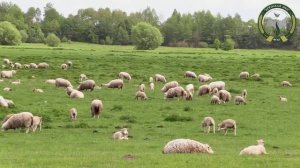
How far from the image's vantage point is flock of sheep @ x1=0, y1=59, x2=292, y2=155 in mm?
17000

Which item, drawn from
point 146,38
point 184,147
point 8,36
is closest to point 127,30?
point 146,38

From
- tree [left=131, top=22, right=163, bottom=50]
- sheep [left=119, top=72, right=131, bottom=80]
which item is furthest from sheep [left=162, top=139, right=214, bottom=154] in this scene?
tree [left=131, top=22, right=163, bottom=50]

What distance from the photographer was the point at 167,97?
119 feet

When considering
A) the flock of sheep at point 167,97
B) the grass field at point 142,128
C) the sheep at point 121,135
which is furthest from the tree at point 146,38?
the sheep at point 121,135

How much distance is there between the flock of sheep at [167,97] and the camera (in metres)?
17.0

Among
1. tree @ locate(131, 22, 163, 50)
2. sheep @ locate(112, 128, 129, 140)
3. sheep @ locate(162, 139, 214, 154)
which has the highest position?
sheep @ locate(162, 139, 214, 154)

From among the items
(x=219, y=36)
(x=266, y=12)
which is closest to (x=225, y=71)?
(x=266, y=12)

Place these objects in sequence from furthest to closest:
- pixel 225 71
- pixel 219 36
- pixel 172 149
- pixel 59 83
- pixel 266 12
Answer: pixel 219 36 → pixel 225 71 → pixel 59 83 → pixel 266 12 → pixel 172 149

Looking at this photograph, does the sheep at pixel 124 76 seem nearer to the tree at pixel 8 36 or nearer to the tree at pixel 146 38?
the tree at pixel 146 38

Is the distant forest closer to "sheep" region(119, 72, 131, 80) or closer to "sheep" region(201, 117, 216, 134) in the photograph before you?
"sheep" region(119, 72, 131, 80)

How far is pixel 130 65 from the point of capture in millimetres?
61375

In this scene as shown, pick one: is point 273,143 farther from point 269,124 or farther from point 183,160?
point 183,160

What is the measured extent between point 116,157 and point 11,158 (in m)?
2.96

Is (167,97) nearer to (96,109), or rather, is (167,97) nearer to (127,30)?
(96,109)
